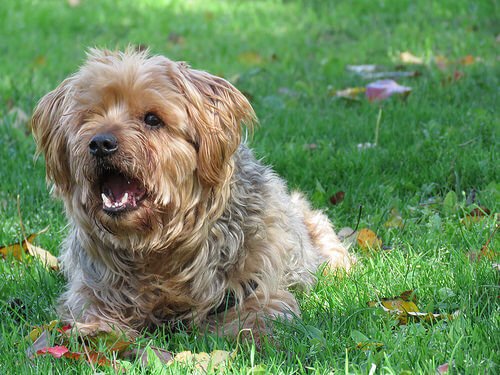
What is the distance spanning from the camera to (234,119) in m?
4.16

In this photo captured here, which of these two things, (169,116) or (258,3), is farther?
(258,3)

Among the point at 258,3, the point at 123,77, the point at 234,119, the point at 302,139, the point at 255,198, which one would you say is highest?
the point at 123,77

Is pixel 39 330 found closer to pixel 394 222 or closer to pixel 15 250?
pixel 15 250

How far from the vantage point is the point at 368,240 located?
5.11 metres

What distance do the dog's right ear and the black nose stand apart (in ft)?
1.13

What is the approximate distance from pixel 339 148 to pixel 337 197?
714mm

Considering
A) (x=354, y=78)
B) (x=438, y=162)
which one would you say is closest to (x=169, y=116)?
(x=438, y=162)

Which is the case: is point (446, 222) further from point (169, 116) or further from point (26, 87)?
point (26, 87)

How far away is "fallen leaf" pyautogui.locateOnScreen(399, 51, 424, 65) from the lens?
869cm

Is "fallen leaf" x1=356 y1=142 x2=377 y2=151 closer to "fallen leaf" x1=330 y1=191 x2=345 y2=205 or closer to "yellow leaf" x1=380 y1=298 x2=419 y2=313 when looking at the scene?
"fallen leaf" x1=330 y1=191 x2=345 y2=205

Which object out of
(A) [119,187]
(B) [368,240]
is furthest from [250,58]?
(A) [119,187]

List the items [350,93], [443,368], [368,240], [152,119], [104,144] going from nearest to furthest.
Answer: [443,368], [104,144], [152,119], [368,240], [350,93]

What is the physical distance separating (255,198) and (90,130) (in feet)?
3.09

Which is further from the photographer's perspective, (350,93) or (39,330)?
(350,93)
